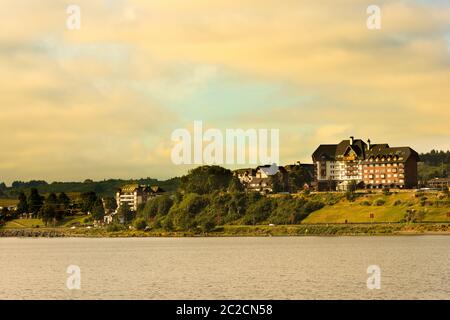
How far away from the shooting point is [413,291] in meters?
84.4

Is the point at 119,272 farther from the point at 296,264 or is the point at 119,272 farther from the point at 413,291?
the point at 413,291

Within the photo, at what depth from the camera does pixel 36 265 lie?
139500mm

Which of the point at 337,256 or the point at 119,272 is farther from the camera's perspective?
the point at 337,256

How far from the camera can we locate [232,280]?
99000mm

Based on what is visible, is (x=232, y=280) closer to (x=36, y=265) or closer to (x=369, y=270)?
(x=369, y=270)

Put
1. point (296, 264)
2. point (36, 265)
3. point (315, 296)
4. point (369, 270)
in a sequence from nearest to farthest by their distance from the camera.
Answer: point (315, 296)
point (369, 270)
point (296, 264)
point (36, 265)
